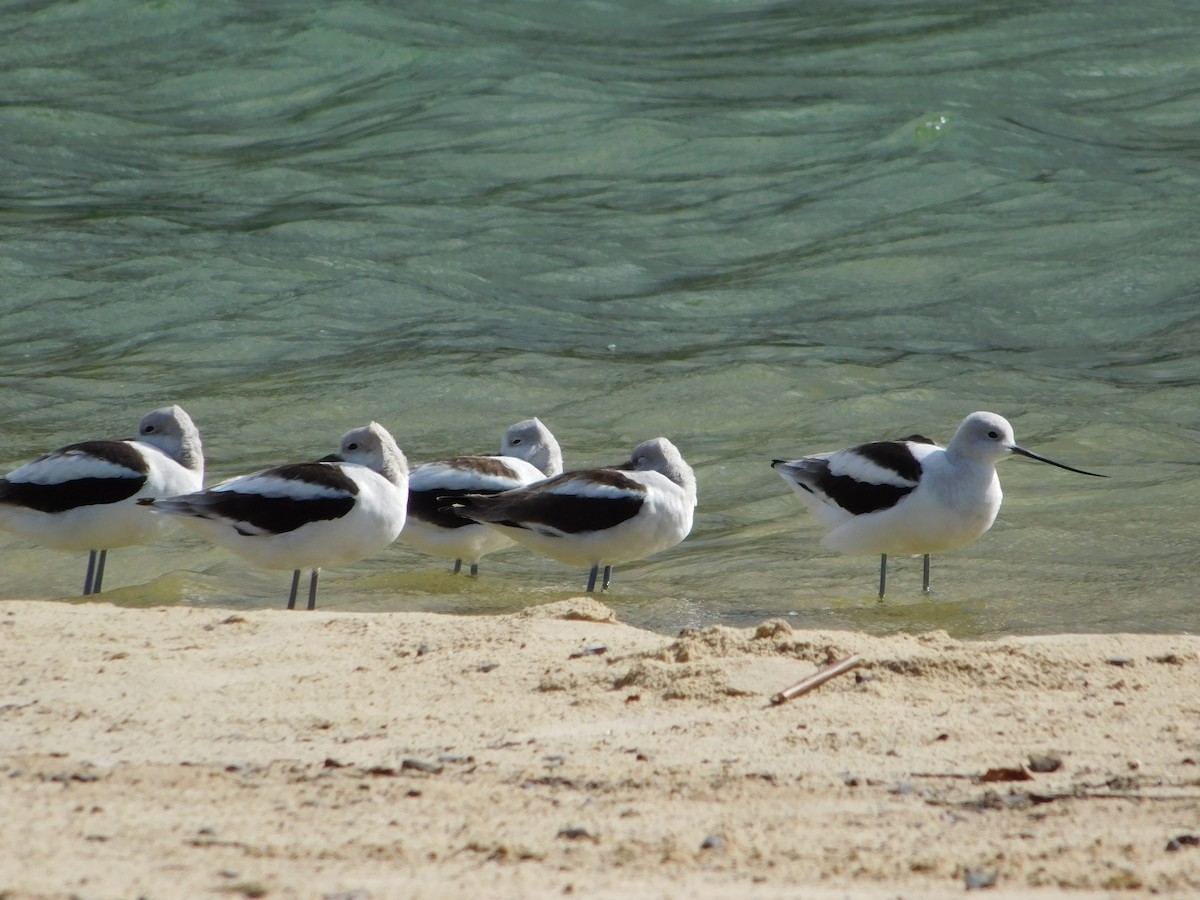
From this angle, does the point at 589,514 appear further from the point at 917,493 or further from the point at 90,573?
the point at 90,573

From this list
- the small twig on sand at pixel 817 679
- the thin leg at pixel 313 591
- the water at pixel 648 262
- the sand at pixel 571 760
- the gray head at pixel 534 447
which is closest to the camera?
the sand at pixel 571 760

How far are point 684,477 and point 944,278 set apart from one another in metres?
8.28

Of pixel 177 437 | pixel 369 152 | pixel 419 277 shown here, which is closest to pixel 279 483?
pixel 177 437

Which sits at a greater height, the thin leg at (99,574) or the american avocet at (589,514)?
the american avocet at (589,514)

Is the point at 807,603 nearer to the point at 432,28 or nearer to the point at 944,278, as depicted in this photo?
the point at 944,278

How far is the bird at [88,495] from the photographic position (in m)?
9.12

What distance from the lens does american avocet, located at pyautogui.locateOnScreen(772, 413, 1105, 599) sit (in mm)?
9531

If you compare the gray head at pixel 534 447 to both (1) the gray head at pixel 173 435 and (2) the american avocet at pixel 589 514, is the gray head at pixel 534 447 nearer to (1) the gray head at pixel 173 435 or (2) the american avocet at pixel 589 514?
(2) the american avocet at pixel 589 514

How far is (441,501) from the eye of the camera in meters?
9.79

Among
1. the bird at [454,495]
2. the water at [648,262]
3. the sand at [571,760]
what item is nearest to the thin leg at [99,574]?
the water at [648,262]

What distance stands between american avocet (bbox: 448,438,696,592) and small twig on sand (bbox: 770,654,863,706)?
11.8 feet

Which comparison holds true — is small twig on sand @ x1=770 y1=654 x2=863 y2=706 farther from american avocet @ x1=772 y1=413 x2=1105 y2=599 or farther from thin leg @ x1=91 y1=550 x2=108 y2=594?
thin leg @ x1=91 y1=550 x2=108 y2=594

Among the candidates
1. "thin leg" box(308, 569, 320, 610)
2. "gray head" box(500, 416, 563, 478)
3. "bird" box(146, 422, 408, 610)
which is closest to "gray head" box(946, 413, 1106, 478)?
"gray head" box(500, 416, 563, 478)

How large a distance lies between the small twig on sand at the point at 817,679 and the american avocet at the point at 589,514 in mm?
3604
